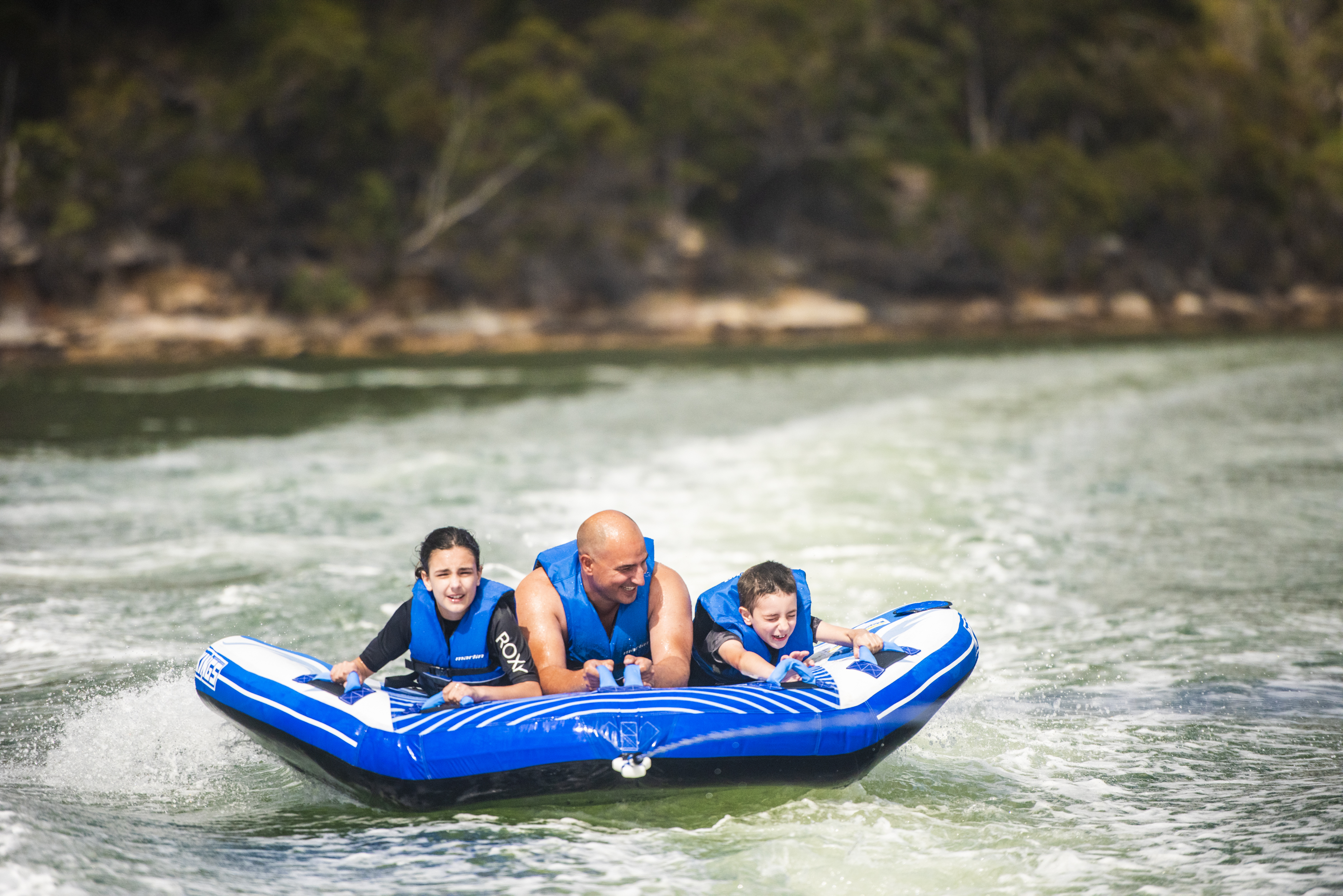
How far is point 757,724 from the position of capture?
4.34 meters

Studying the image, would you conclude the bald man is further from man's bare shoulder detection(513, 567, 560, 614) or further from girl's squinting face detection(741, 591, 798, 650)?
girl's squinting face detection(741, 591, 798, 650)

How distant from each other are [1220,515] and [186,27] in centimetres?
3764

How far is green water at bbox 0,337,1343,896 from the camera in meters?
4.21

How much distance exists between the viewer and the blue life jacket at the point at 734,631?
4.79m

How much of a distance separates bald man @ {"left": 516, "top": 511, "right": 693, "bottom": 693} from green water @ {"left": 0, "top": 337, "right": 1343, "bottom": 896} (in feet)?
1.62

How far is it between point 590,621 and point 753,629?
2.05 ft

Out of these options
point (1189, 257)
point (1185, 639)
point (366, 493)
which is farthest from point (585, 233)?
point (1185, 639)

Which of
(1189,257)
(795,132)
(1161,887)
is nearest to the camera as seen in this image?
(1161,887)

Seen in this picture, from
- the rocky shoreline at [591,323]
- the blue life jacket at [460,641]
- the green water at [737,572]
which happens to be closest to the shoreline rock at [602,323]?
the rocky shoreline at [591,323]

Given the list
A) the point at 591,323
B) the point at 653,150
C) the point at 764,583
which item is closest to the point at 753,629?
the point at 764,583

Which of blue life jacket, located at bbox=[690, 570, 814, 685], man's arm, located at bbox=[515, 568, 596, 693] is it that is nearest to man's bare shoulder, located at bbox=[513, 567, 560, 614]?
man's arm, located at bbox=[515, 568, 596, 693]

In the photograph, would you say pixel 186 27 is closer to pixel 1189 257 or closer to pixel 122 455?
pixel 122 455

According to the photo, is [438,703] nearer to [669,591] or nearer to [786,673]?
[669,591]

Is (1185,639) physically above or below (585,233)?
below
